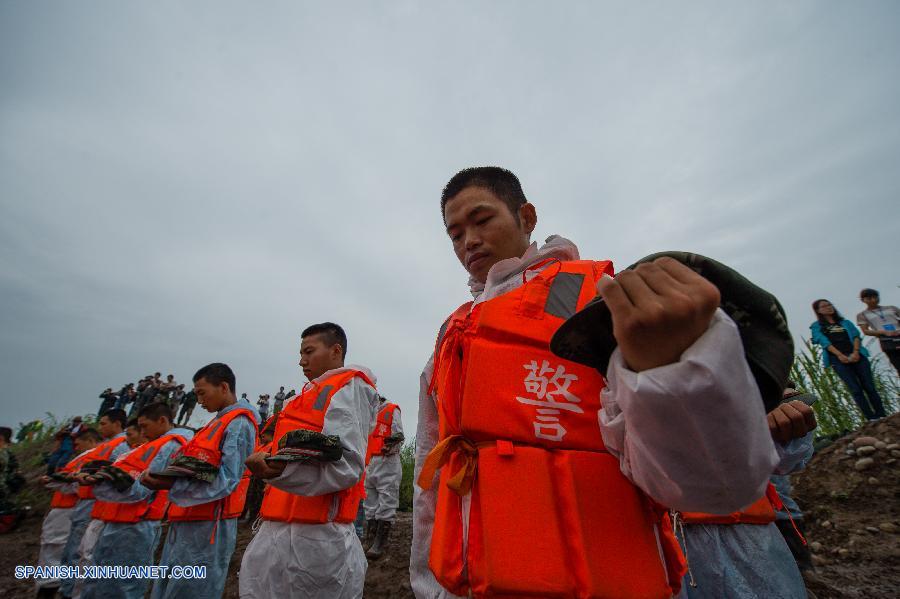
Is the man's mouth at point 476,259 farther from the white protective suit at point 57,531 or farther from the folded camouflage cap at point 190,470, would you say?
the white protective suit at point 57,531

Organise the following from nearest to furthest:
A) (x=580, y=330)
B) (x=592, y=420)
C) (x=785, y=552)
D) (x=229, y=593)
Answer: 1. (x=580, y=330)
2. (x=592, y=420)
3. (x=785, y=552)
4. (x=229, y=593)

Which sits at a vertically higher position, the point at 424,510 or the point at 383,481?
the point at 383,481

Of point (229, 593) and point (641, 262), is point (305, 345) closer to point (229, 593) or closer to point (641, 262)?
point (641, 262)

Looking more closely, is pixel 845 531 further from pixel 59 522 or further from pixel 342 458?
pixel 59 522

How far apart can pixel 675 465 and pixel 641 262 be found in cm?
39

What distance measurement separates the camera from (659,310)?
66 centimetres

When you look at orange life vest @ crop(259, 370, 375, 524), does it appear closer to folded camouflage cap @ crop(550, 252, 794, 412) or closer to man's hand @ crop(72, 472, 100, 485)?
folded camouflage cap @ crop(550, 252, 794, 412)

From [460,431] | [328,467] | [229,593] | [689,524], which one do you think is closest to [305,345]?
[328,467]

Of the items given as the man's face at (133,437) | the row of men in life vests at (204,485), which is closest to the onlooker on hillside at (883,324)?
the row of men in life vests at (204,485)

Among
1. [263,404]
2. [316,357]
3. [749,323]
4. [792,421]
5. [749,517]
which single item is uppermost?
[263,404]

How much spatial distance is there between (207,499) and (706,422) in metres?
5.11

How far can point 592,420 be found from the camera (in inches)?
45.9

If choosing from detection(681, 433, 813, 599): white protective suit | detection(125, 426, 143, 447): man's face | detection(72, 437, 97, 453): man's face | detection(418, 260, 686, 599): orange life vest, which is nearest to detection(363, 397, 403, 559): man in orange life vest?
detection(125, 426, 143, 447): man's face

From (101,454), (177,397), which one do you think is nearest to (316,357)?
(101,454)
